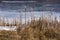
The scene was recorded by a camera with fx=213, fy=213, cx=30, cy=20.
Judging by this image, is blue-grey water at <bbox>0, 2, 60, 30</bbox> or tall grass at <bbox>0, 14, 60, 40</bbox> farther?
blue-grey water at <bbox>0, 2, 60, 30</bbox>

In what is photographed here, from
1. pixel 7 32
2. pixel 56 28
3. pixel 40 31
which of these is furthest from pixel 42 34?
pixel 7 32

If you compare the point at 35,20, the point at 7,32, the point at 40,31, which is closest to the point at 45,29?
the point at 40,31

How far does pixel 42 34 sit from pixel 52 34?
29 cm

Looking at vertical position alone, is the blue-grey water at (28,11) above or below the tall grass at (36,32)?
above

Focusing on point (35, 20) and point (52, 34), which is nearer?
point (52, 34)

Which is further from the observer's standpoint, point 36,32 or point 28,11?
point 28,11

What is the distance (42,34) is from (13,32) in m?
0.69

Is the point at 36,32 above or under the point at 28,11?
under

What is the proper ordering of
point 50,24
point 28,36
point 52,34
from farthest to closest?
point 50,24
point 52,34
point 28,36

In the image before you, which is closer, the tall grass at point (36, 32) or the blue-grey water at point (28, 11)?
the tall grass at point (36, 32)

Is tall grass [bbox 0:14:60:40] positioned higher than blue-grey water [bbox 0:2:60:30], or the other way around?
blue-grey water [bbox 0:2:60:30]

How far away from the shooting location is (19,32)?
5.04 m

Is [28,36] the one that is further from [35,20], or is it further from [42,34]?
[35,20]

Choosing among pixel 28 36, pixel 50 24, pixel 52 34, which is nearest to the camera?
pixel 28 36
